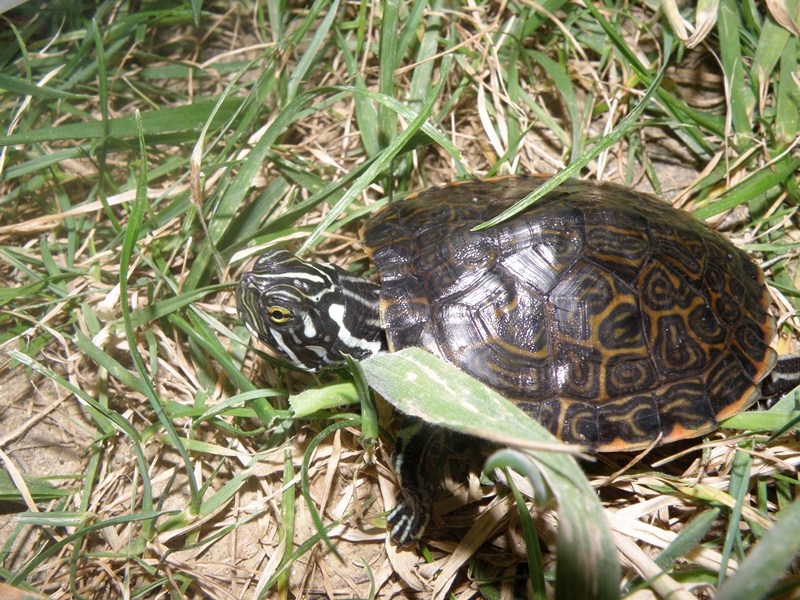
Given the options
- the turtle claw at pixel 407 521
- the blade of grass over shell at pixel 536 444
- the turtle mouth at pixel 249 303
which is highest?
the blade of grass over shell at pixel 536 444

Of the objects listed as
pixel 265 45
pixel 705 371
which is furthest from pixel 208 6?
pixel 705 371

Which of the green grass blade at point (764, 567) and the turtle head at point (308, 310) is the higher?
the green grass blade at point (764, 567)

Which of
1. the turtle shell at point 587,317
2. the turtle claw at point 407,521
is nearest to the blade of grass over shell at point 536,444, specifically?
the turtle shell at point 587,317

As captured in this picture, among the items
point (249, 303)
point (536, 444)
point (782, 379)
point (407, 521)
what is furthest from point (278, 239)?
point (782, 379)

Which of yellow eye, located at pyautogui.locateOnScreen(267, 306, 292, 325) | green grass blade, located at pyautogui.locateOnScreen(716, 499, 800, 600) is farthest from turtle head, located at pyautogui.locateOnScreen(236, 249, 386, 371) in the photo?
green grass blade, located at pyautogui.locateOnScreen(716, 499, 800, 600)

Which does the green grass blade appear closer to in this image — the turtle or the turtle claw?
the turtle

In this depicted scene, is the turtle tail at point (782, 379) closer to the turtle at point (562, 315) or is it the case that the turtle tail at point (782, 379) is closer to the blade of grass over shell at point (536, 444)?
the turtle at point (562, 315)

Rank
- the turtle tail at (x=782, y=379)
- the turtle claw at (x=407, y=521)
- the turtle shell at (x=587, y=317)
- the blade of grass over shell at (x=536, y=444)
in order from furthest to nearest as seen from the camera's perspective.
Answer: the turtle tail at (x=782, y=379), the turtle claw at (x=407, y=521), the turtle shell at (x=587, y=317), the blade of grass over shell at (x=536, y=444)

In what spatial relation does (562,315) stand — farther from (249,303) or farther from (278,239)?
(278,239)
